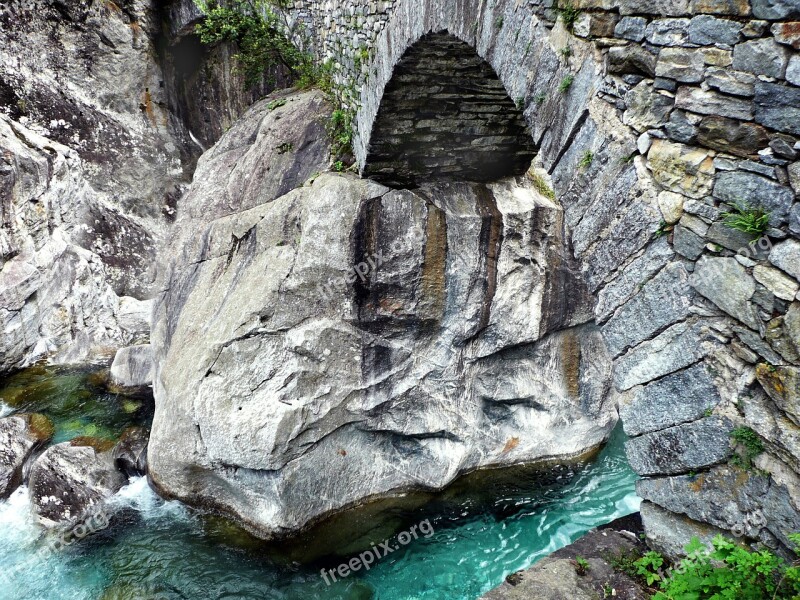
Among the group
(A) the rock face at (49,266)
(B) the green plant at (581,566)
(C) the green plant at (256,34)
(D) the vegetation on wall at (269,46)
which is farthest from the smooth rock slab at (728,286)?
(A) the rock face at (49,266)

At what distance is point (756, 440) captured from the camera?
246 cm

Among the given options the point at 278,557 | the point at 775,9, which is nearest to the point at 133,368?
the point at 278,557

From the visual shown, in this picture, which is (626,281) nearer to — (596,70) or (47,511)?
(596,70)

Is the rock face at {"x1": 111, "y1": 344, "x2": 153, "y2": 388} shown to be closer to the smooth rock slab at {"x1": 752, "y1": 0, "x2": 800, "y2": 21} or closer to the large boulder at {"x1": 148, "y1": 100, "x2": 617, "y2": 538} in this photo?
the large boulder at {"x1": 148, "y1": 100, "x2": 617, "y2": 538}

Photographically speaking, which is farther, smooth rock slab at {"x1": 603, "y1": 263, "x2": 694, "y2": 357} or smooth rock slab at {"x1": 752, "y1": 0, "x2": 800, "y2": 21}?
smooth rock slab at {"x1": 603, "y1": 263, "x2": 694, "y2": 357}

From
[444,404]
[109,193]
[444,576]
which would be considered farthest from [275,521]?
[109,193]

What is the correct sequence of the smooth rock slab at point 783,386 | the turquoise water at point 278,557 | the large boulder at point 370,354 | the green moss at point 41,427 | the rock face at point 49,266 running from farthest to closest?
the rock face at point 49,266, the green moss at point 41,427, the large boulder at point 370,354, the turquoise water at point 278,557, the smooth rock slab at point 783,386

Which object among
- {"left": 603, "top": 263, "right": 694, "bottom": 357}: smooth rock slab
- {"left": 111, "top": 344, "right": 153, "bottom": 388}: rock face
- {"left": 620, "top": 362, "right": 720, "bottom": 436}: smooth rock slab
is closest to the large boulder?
{"left": 111, "top": 344, "right": 153, "bottom": 388}: rock face

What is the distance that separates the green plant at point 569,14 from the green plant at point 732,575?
2.86m

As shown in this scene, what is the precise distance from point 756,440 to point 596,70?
6.86ft

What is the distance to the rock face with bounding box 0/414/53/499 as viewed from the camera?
6809mm

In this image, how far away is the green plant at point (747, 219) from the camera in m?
2.25

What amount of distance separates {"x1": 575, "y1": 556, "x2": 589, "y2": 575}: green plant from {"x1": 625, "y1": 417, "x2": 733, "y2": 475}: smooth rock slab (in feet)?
2.43

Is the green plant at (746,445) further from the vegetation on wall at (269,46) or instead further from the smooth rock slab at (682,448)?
the vegetation on wall at (269,46)
